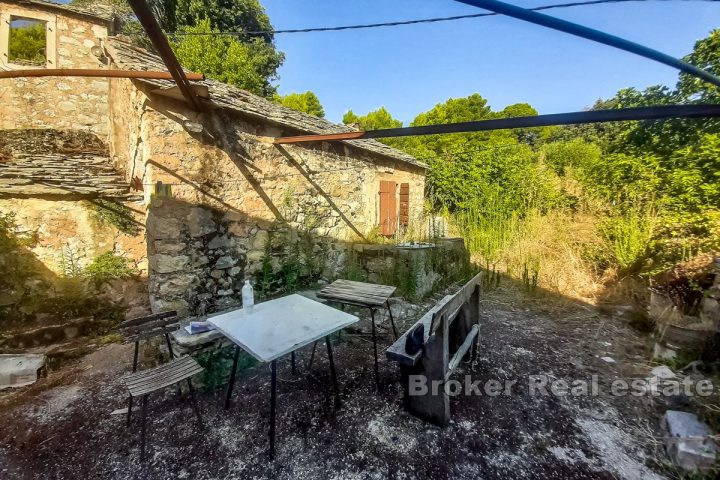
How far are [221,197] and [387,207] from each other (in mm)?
3713

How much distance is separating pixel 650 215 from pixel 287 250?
5.84m

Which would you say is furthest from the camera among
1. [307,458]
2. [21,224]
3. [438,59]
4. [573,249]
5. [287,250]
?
[573,249]

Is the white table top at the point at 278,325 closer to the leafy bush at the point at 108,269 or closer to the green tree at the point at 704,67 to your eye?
the leafy bush at the point at 108,269

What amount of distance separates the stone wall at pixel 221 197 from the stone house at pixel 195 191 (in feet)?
0.05

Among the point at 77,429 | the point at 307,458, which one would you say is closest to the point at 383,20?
the point at 307,458

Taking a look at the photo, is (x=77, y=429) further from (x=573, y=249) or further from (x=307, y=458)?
(x=573, y=249)

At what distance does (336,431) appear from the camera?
7.24ft

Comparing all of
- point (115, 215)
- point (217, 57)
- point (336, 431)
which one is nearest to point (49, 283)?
point (115, 215)

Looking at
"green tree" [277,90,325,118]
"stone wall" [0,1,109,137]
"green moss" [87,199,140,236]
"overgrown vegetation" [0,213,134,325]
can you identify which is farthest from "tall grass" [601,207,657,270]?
"green tree" [277,90,325,118]

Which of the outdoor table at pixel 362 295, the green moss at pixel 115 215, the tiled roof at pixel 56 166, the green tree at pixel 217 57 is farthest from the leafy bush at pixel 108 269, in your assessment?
the green tree at pixel 217 57

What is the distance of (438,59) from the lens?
413 centimetres

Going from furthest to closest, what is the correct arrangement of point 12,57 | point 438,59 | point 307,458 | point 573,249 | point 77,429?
point 12,57 < point 573,249 < point 438,59 < point 77,429 < point 307,458

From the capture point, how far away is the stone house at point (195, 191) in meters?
3.44

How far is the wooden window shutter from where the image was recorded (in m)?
6.34
